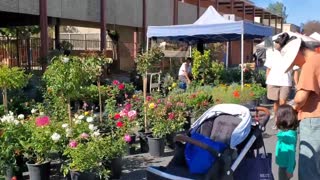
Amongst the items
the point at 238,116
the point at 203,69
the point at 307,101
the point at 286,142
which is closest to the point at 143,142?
the point at 238,116

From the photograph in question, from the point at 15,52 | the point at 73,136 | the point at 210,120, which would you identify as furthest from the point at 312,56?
the point at 15,52

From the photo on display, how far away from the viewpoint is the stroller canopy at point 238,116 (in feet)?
13.8

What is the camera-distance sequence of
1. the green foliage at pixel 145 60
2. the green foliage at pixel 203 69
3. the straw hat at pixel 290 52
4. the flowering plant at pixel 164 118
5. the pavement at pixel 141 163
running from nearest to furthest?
the straw hat at pixel 290 52
the pavement at pixel 141 163
the flowering plant at pixel 164 118
the green foliage at pixel 145 60
the green foliage at pixel 203 69

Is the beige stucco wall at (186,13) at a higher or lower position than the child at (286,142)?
higher

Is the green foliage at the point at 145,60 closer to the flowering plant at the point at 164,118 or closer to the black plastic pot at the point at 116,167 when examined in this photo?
the flowering plant at the point at 164,118

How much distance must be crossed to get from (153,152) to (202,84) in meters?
8.11

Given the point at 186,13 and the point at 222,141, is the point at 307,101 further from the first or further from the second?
the point at 186,13

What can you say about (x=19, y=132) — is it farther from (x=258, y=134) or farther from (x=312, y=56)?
(x=312, y=56)

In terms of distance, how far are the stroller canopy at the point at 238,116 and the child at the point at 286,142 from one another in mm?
339

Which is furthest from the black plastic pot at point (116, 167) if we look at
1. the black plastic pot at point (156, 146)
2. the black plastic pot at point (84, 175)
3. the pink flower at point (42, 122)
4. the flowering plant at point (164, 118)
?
the flowering plant at point (164, 118)

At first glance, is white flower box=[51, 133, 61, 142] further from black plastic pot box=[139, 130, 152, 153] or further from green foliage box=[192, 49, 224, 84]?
green foliage box=[192, 49, 224, 84]

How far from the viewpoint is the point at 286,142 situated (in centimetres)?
455

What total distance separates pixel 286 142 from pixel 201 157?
3.47 ft

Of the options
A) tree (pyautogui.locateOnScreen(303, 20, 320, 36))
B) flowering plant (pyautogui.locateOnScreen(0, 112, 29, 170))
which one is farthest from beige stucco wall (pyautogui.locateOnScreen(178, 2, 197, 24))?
flowering plant (pyautogui.locateOnScreen(0, 112, 29, 170))
